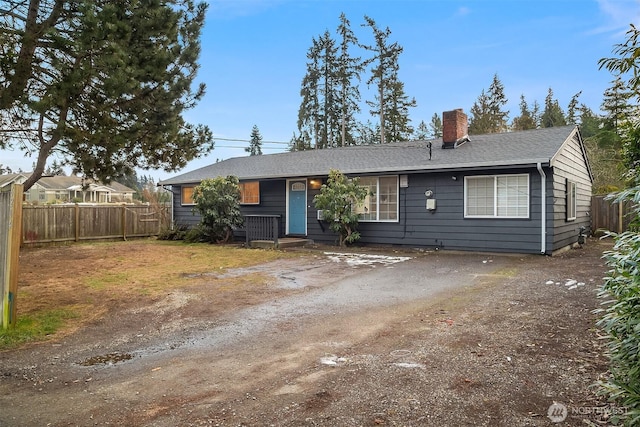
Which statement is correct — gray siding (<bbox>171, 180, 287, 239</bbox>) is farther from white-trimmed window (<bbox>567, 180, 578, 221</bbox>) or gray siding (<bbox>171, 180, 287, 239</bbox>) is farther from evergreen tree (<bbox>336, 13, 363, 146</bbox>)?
evergreen tree (<bbox>336, 13, 363, 146</bbox>)

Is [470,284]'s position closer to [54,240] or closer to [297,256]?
[297,256]

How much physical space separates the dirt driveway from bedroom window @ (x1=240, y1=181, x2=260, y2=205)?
30.6ft

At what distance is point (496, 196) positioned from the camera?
1101 cm

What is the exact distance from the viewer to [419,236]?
40.3ft

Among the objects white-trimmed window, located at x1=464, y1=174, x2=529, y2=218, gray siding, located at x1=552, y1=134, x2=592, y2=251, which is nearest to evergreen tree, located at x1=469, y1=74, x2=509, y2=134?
gray siding, located at x1=552, y1=134, x2=592, y2=251

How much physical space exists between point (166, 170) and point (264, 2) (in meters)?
7.21

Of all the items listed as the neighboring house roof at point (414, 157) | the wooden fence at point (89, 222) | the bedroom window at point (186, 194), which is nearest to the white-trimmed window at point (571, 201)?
the neighboring house roof at point (414, 157)

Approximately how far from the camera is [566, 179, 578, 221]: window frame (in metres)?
11.9

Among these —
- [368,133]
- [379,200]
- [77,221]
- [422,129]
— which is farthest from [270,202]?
[422,129]

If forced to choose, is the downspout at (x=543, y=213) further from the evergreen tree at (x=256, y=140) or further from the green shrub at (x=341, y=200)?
the evergreen tree at (x=256, y=140)

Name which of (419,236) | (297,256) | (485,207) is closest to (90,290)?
(297,256)

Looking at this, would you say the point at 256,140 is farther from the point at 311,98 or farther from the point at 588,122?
the point at 588,122

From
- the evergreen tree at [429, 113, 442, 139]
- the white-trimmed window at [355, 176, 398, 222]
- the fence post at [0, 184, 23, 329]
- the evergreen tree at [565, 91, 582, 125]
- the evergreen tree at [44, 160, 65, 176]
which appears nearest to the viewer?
the fence post at [0, 184, 23, 329]

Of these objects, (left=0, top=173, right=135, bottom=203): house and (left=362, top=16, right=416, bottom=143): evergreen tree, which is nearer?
(left=362, top=16, right=416, bottom=143): evergreen tree
